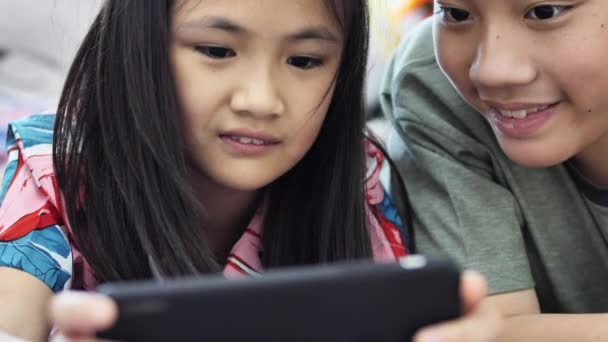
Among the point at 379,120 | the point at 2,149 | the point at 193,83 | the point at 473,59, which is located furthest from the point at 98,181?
the point at 379,120

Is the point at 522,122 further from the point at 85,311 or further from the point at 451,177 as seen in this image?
the point at 85,311

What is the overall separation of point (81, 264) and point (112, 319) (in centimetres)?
45

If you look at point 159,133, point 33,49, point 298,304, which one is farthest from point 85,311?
point 33,49

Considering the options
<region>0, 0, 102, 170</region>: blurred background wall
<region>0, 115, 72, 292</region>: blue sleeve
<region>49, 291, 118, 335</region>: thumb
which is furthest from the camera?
<region>0, 0, 102, 170</region>: blurred background wall

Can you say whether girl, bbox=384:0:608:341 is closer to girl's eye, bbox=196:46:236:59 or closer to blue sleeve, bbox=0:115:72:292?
girl's eye, bbox=196:46:236:59

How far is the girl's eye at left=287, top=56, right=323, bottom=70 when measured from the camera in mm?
889

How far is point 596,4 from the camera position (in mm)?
830

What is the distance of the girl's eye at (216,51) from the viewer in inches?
33.8

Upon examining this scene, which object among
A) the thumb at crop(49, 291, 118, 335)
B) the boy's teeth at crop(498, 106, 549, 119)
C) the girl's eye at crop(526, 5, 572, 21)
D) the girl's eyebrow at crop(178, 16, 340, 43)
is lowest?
the thumb at crop(49, 291, 118, 335)

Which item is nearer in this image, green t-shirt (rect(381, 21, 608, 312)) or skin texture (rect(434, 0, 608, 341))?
skin texture (rect(434, 0, 608, 341))

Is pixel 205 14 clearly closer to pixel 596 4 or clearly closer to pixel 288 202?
pixel 288 202

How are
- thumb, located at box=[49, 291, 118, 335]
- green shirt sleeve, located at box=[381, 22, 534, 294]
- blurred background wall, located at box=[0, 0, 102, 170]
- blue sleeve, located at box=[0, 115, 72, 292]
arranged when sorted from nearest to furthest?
thumb, located at box=[49, 291, 118, 335], blue sleeve, located at box=[0, 115, 72, 292], green shirt sleeve, located at box=[381, 22, 534, 294], blurred background wall, located at box=[0, 0, 102, 170]

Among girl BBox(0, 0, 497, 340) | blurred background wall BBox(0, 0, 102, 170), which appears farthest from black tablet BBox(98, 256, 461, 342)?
blurred background wall BBox(0, 0, 102, 170)

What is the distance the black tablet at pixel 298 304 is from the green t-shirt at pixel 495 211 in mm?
479
